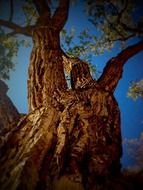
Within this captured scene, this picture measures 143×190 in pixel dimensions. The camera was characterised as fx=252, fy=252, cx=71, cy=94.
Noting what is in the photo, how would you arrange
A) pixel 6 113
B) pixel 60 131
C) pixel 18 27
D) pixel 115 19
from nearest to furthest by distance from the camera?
pixel 60 131, pixel 6 113, pixel 18 27, pixel 115 19

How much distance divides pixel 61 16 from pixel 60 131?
188 cm

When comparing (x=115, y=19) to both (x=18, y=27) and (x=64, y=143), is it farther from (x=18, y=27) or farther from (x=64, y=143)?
(x=64, y=143)

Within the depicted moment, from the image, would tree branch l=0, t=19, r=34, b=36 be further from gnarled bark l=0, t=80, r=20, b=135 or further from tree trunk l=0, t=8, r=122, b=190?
gnarled bark l=0, t=80, r=20, b=135

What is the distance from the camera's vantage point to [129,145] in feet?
15.7

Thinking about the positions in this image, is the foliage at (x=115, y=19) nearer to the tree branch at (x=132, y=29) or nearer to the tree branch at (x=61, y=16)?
the tree branch at (x=132, y=29)

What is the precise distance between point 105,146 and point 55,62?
3.81 ft

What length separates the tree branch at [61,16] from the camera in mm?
3205

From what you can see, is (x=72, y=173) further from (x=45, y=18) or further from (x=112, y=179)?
(x=45, y=18)

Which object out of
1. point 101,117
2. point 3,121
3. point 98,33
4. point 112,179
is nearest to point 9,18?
point 98,33

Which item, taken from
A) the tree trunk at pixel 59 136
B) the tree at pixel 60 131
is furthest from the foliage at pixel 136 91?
the tree trunk at pixel 59 136

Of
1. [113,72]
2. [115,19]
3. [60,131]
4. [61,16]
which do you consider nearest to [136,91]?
[115,19]

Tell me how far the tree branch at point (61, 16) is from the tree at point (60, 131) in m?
0.11

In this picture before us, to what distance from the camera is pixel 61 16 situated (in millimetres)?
3324

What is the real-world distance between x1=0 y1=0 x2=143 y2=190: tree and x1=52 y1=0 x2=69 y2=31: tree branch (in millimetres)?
111
